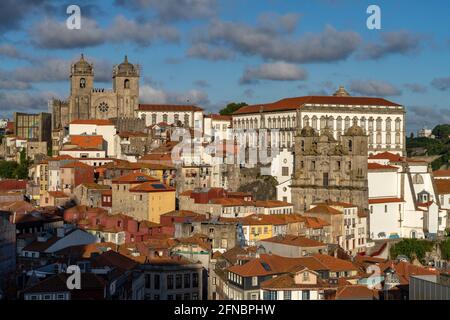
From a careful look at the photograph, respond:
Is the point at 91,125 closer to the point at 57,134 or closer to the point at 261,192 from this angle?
the point at 57,134

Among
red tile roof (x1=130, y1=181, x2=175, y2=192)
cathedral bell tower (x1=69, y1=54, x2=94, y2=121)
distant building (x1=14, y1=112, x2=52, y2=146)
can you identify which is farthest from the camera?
distant building (x1=14, y1=112, x2=52, y2=146)

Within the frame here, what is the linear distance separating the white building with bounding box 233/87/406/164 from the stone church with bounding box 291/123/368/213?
13673 millimetres

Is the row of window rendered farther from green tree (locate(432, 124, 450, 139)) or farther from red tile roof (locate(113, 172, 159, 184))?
green tree (locate(432, 124, 450, 139))

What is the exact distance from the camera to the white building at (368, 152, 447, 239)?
58.1 metres

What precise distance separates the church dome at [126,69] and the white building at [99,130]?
1076cm

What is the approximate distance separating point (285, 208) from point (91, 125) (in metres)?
23.7

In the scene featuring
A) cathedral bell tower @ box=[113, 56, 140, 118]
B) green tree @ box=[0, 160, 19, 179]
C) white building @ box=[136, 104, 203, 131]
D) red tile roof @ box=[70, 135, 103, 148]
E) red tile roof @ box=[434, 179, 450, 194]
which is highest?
cathedral bell tower @ box=[113, 56, 140, 118]

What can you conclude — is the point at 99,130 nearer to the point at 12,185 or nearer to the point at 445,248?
the point at 12,185

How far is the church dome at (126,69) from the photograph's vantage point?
84000 mm

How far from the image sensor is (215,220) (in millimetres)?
48438

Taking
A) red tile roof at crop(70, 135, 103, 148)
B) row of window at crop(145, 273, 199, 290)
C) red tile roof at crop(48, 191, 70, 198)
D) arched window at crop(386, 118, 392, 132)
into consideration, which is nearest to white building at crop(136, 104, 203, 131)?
red tile roof at crop(70, 135, 103, 148)

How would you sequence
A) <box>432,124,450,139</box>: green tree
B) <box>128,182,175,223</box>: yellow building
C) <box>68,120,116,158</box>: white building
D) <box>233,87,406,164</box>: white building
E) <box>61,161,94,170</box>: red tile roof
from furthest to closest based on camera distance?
1. <box>432,124,450,139</box>: green tree
2. <box>233,87,406,164</box>: white building
3. <box>68,120,116,158</box>: white building
4. <box>61,161,94,170</box>: red tile roof
5. <box>128,182,175,223</box>: yellow building

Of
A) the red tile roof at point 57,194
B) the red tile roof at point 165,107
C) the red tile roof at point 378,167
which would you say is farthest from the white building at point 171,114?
the red tile roof at point 378,167

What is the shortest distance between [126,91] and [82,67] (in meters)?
5.00
